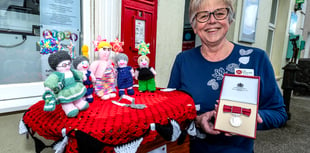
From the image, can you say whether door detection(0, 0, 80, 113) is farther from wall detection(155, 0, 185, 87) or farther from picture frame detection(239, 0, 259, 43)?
picture frame detection(239, 0, 259, 43)

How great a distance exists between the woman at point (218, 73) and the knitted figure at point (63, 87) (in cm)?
52

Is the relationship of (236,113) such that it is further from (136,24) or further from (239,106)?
(136,24)

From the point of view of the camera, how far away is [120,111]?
569 millimetres

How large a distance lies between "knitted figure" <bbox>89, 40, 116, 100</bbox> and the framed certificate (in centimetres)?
46

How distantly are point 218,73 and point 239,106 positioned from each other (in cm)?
27

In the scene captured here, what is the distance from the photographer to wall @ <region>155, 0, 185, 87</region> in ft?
5.41

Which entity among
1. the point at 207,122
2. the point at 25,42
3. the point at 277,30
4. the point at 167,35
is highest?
the point at 277,30

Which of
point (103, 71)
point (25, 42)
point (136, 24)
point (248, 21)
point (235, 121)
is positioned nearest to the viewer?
point (235, 121)

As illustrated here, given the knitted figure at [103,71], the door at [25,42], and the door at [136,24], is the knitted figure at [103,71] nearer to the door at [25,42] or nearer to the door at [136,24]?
the door at [25,42]

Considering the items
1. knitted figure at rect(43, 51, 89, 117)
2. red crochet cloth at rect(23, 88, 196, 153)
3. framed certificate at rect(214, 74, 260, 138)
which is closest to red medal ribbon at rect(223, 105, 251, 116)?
framed certificate at rect(214, 74, 260, 138)

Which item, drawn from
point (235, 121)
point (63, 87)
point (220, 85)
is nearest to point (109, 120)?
point (63, 87)

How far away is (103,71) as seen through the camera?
733 millimetres

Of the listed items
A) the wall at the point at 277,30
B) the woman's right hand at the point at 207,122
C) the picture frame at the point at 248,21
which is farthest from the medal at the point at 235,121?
the wall at the point at 277,30

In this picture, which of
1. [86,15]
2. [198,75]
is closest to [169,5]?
[86,15]
